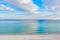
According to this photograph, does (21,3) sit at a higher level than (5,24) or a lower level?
higher

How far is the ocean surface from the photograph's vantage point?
4.38 metres

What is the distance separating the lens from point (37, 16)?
439 cm

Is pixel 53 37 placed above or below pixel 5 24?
below

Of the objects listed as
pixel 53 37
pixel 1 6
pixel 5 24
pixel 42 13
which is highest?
pixel 1 6

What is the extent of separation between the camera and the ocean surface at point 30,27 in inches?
172

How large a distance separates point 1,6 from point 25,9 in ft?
2.50

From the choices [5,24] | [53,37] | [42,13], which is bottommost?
[53,37]

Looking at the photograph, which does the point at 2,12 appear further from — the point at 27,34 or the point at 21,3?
the point at 27,34

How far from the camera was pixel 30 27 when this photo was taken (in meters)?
4.45

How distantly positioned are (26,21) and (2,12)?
2.65 ft

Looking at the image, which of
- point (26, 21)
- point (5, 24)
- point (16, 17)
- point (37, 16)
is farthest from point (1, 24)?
point (37, 16)

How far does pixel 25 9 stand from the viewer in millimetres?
4391

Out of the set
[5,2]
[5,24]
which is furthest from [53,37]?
[5,2]

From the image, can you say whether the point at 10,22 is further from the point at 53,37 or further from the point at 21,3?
the point at 53,37
